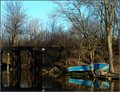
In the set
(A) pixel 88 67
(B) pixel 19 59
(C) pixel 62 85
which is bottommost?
(C) pixel 62 85

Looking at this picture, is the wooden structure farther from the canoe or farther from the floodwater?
the canoe

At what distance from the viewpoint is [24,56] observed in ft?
154

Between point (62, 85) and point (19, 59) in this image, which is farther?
point (19, 59)

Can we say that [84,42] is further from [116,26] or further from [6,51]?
[6,51]

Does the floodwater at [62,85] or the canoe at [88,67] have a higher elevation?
the canoe at [88,67]

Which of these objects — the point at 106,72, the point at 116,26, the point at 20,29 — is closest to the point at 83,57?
the point at 116,26

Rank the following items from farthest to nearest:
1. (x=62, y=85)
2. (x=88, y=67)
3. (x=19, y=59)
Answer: (x=19, y=59) < (x=88, y=67) < (x=62, y=85)

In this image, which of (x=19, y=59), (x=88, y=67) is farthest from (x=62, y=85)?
(x=19, y=59)

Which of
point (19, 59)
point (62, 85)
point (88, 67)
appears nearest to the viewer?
point (62, 85)

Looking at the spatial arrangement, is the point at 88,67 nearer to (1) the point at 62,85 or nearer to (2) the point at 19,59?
(2) the point at 19,59

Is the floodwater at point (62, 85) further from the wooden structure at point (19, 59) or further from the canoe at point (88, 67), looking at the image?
the canoe at point (88, 67)

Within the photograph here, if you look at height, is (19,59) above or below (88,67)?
above

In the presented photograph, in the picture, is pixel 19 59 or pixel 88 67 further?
pixel 19 59

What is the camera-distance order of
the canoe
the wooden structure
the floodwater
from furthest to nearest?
the wooden structure < the canoe < the floodwater
